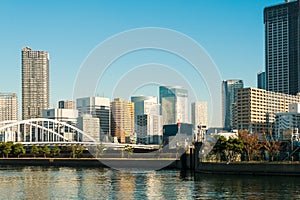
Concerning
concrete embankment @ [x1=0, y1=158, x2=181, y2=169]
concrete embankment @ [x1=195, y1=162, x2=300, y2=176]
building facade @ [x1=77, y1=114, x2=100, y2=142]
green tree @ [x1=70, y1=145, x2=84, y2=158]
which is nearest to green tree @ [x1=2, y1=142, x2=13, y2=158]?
concrete embankment @ [x1=0, y1=158, x2=181, y2=169]

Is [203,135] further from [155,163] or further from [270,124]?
[270,124]

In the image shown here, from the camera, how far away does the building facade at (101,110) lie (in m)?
149

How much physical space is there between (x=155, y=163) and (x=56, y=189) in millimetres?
36368

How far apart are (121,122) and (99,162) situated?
81.5 metres

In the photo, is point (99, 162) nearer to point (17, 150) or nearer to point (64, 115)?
point (17, 150)

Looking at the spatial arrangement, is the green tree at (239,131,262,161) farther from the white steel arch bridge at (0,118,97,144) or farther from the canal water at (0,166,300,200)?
the white steel arch bridge at (0,118,97,144)

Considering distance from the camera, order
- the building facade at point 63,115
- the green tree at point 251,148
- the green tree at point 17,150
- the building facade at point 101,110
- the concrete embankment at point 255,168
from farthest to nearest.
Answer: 1. the building facade at point 63,115
2. the building facade at point 101,110
3. the green tree at point 17,150
4. the green tree at point 251,148
5. the concrete embankment at point 255,168

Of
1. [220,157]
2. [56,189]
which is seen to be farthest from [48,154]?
[56,189]

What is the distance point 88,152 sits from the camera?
3927 inches

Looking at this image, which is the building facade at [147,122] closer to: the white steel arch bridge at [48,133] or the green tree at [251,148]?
the white steel arch bridge at [48,133]

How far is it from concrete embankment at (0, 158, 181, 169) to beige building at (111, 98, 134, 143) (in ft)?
208

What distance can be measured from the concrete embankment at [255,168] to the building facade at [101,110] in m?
94.4

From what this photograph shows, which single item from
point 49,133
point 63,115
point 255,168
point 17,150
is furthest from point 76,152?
point 63,115

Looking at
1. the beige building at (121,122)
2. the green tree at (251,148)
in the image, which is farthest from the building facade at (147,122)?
the green tree at (251,148)
